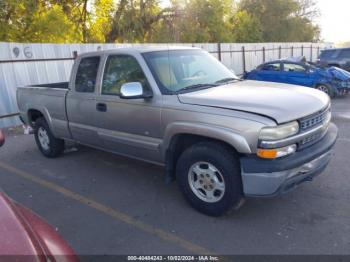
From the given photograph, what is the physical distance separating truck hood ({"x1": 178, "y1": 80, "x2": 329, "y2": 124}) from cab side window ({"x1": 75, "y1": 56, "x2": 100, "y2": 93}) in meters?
1.66

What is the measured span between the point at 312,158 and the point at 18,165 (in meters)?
4.91

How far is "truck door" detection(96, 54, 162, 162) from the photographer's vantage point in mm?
4062

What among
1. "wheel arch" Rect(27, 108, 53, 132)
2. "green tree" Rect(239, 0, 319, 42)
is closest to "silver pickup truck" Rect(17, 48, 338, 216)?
"wheel arch" Rect(27, 108, 53, 132)

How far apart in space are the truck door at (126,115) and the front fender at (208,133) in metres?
0.22

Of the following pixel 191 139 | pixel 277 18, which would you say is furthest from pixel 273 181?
pixel 277 18

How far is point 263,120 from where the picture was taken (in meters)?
3.12

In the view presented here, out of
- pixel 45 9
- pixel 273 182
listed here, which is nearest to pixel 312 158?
pixel 273 182

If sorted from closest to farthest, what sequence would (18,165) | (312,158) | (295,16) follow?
1. (312,158)
2. (18,165)
3. (295,16)

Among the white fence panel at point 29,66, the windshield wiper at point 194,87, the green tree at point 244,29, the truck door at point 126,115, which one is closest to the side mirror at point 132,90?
the truck door at point 126,115

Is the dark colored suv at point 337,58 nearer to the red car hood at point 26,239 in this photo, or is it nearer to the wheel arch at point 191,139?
the wheel arch at point 191,139

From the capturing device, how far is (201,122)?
11.4 feet

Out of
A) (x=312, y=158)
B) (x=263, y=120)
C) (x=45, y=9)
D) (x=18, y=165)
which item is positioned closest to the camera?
(x=263, y=120)

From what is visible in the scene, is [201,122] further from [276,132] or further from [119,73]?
[119,73]

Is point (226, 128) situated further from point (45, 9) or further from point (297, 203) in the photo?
point (45, 9)
